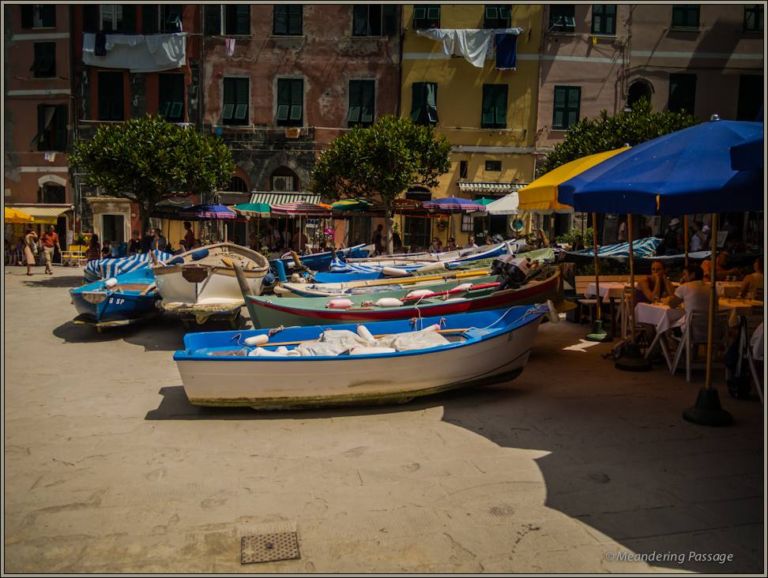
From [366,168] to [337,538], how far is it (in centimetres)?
1801

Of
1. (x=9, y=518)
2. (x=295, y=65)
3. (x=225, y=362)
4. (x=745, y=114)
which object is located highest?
(x=295, y=65)

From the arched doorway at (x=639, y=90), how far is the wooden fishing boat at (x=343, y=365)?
22610mm

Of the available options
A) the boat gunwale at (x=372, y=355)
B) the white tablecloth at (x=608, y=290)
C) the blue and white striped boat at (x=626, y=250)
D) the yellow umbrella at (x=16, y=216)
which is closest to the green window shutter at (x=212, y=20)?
the yellow umbrella at (x=16, y=216)

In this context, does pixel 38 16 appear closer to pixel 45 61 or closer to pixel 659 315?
pixel 45 61

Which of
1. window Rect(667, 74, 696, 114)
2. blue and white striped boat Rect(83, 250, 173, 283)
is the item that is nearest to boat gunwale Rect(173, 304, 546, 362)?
blue and white striped boat Rect(83, 250, 173, 283)

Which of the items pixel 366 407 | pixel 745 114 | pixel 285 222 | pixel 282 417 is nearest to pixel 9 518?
pixel 282 417

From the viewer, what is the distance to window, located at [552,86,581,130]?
89.1 ft

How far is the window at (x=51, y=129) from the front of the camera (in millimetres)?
29641

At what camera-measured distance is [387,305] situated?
9.88 metres

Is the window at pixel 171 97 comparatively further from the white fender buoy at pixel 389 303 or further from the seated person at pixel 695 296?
the seated person at pixel 695 296

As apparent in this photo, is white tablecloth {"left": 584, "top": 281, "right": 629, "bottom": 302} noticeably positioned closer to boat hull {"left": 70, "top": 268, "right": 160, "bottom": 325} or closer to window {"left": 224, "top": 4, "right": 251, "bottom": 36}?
boat hull {"left": 70, "top": 268, "right": 160, "bottom": 325}

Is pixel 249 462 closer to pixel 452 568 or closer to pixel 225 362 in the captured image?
pixel 225 362

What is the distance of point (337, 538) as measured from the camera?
4461 mm

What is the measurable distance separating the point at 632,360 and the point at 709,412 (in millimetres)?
2144
